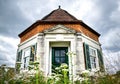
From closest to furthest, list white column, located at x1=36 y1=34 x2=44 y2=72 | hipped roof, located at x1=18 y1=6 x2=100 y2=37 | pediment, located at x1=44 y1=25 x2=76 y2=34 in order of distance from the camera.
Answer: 1. white column, located at x1=36 y1=34 x2=44 y2=72
2. pediment, located at x1=44 y1=25 x2=76 y2=34
3. hipped roof, located at x1=18 y1=6 x2=100 y2=37

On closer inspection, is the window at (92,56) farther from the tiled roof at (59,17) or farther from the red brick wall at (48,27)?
the tiled roof at (59,17)

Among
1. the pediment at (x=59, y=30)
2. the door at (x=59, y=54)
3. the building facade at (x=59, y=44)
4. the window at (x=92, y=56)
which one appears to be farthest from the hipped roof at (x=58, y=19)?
the door at (x=59, y=54)

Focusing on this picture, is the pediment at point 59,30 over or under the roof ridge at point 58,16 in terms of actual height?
under

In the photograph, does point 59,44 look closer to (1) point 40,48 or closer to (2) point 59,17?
(1) point 40,48

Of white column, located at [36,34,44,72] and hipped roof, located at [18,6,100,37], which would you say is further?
hipped roof, located at [18,6,100,37]

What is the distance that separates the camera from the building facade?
12242 mm

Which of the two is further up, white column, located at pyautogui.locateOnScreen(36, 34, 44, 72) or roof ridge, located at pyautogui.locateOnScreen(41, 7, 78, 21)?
roof ridge, located at pyautogui.locateOnScreen(41, 7, 78, 21)

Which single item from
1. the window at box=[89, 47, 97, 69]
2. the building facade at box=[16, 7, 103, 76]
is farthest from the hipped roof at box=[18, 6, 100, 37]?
the window at box=[89, 47, 97, 69]

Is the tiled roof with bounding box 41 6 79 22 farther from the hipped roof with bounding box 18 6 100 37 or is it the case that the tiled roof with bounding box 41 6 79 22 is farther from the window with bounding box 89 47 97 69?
the window with bounding box 89 47 97 69

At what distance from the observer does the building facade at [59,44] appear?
1224cm

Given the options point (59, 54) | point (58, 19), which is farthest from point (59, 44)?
point (58, 19)

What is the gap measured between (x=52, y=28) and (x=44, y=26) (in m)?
0.87

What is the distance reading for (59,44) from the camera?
1299cm

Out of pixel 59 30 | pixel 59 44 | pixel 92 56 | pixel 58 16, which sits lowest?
pixel 92 56
